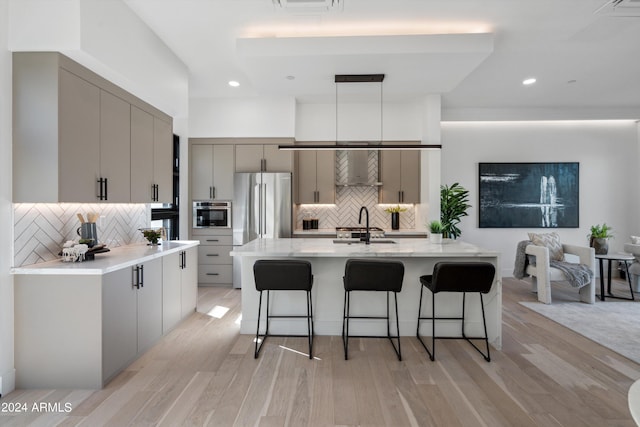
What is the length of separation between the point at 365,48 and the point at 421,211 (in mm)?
2919

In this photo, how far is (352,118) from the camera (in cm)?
557

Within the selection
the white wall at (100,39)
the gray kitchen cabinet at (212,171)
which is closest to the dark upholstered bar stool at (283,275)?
the white wall at (100,39)

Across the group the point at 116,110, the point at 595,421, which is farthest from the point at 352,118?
the point at 595,421

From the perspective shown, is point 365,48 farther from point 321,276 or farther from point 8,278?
point 8,278

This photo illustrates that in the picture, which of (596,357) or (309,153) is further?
(309,153)

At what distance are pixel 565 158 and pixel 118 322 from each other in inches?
286

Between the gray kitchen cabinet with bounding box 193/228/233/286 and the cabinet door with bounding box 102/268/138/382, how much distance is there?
2540 millimetres

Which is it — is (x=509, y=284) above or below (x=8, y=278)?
below

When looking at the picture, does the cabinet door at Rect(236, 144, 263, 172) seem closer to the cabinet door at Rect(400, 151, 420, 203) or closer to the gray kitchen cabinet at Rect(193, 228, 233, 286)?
the gray kitchen cabinet at Rect(193, 228, 233, 286)

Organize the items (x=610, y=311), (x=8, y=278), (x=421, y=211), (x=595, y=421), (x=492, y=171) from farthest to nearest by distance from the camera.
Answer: (x=492, y=171) < (x=421, y=211) < (x=610, y=311) < (x=8, y=278) < (x=595, y=421)

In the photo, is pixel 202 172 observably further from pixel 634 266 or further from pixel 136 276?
pixel 634 266

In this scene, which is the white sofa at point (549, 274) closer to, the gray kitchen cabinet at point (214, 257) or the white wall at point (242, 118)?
the white wall at point (242, 118)

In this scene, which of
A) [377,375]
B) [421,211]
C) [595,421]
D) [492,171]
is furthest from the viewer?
[492,171]

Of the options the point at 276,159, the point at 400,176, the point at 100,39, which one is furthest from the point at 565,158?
the point at 100,39
